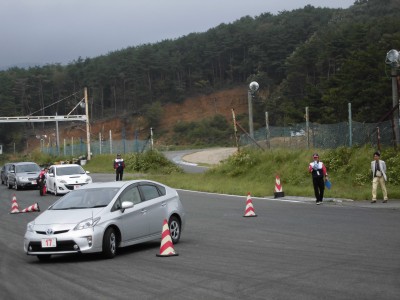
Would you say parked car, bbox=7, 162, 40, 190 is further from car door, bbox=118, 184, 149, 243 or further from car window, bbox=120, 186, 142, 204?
car door, bbox=118, 184, 149, 243

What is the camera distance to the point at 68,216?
13.4m

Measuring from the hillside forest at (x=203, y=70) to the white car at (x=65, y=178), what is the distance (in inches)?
2541

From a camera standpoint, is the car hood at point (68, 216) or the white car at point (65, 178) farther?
the white car at point (65, 178)

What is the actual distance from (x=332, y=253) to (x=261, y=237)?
10.3ft

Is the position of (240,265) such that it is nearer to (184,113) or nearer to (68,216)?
(68,216)

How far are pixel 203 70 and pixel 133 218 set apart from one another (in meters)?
129

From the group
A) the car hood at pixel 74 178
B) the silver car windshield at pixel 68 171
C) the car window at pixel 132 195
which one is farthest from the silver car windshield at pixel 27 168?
the car window at pixel 132 195

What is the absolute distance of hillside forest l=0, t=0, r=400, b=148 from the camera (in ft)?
342

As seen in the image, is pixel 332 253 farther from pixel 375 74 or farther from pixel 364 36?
pixel 364 36

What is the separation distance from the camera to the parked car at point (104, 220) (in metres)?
13.0

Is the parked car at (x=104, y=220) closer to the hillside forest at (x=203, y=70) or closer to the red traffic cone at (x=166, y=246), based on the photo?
the red traffic cone at (x=166, y=246)

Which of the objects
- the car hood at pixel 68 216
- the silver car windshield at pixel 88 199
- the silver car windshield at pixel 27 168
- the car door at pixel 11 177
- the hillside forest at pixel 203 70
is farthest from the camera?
the hillside forest at pixel 203 70

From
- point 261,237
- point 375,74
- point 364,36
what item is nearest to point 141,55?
point 364,36

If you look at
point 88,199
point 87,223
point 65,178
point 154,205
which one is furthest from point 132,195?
point 65,178
